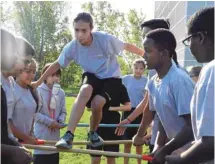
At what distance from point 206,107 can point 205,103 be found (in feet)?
0.07

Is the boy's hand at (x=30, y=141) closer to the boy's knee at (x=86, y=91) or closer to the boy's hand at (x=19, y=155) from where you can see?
the boy's knee at (x=86, y=91)

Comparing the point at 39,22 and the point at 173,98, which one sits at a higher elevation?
the point at 39,22

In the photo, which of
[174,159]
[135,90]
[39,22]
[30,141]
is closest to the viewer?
[174,159]

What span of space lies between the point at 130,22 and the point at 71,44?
1234 inches

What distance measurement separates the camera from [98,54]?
15.0ft

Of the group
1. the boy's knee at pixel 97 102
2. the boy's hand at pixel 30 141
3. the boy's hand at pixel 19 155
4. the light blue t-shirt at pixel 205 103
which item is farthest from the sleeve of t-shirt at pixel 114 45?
the light blue t-shirt at pixel 205 103

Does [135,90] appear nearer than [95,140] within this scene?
No

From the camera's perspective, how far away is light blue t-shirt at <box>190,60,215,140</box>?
2.05 m

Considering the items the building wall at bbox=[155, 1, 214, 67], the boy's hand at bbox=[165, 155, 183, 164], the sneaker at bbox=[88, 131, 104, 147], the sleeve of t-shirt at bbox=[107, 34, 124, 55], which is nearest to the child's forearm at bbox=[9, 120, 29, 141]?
the sneaker at bbox=[88, 131, 104, 147]

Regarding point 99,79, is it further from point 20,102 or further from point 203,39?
point 203,39

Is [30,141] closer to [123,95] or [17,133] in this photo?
[17,133]

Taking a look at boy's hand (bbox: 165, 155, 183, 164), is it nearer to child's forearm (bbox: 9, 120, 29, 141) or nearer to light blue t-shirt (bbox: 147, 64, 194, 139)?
light blue t-shirt (bbox: 147, 64, 194, 139)

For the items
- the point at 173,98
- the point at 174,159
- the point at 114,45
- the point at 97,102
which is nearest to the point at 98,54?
the point at 114,45

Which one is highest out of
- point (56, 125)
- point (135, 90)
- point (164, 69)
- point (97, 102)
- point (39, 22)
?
point (39, 22)
